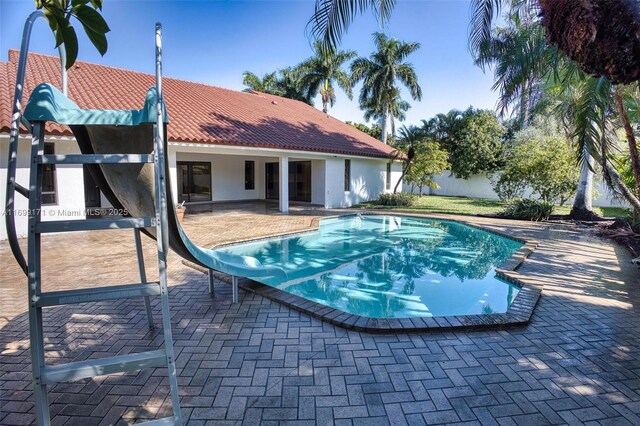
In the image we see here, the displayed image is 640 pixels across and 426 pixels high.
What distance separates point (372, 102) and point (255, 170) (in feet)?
42.0

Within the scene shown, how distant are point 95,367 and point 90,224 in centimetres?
90

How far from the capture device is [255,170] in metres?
22.0

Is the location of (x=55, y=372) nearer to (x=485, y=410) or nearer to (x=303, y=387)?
(x=303, y=387)

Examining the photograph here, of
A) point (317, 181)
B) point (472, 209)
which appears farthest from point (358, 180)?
point (472, 209)

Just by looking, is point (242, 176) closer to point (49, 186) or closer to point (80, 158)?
point (49, 186)

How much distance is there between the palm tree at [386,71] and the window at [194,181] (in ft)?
49.9

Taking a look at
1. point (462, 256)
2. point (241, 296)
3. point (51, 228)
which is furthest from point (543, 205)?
point (51, 228)

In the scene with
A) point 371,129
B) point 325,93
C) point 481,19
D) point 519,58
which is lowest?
point 519,58

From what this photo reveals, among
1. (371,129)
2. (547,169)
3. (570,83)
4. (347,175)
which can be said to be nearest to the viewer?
(570,83)

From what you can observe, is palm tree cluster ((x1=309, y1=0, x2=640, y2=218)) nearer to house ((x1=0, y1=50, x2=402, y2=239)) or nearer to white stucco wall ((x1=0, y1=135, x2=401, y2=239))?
house ((x1=0, y1=50, x2=402, y2=239))

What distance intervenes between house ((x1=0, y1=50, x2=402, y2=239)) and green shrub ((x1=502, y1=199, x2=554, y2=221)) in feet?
26.2

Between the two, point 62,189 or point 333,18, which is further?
point 62,189

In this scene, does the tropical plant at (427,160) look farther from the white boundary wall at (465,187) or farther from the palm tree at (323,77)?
the palm tree at (323,77)

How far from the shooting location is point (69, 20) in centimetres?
190
